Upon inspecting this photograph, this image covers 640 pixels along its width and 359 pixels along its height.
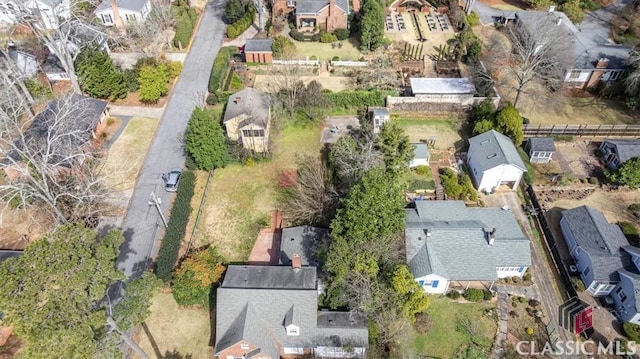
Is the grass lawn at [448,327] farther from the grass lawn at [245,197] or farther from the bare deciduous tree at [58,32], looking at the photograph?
the bare deciduous tree at [58,32]

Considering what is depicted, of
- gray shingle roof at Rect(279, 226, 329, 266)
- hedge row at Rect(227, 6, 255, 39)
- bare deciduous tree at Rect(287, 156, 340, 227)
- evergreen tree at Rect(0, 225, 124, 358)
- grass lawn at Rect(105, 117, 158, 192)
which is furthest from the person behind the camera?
hedge row at Rect(227, 6, 255, 39)

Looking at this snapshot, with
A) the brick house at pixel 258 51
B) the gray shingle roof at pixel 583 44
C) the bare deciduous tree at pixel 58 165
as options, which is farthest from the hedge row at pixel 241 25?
the gray shingle roof at pixel 583 44

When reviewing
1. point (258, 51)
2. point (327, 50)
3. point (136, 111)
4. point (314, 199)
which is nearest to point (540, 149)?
point (314, 199)

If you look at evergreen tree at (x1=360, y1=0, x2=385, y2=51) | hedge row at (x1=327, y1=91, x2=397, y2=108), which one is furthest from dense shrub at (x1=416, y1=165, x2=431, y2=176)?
evergreen tree at (x1=360, y1=0, x2=385, y2=51)

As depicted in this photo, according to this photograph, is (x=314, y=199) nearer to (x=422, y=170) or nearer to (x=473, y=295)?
(x=422, y=170)

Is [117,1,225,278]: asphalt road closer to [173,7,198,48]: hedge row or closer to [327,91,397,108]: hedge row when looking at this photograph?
[173,7,198,48]: hedge row

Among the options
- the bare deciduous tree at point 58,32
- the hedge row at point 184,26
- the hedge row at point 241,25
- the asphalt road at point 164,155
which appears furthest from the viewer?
the hedge row at point 241,25
